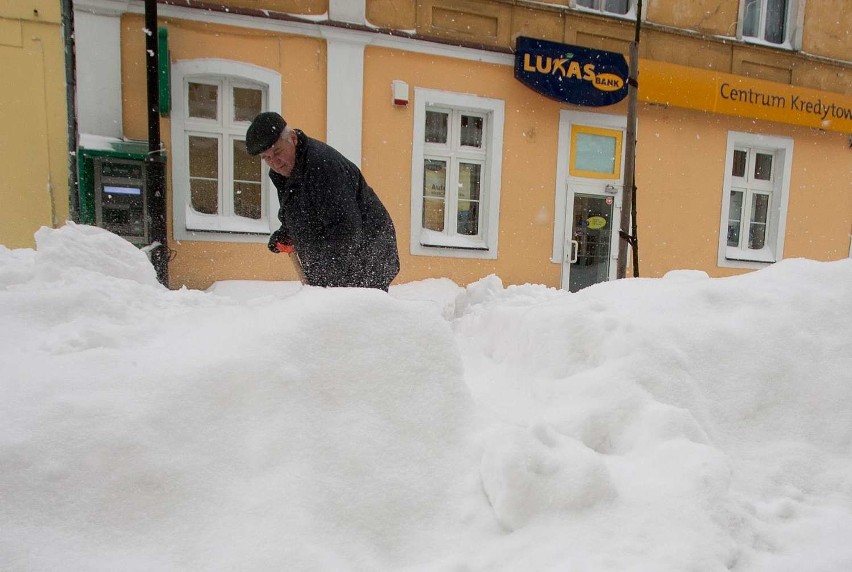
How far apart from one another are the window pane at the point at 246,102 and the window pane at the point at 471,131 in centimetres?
248

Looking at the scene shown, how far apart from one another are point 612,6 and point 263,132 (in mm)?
6433

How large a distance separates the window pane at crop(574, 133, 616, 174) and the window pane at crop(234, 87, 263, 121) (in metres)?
4.01

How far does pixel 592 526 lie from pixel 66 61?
6227 millimetres

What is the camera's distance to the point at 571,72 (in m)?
6.55

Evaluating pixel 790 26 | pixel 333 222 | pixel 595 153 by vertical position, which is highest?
pixel 790 26

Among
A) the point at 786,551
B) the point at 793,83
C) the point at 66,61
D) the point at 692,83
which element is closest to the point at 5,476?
the point at 786,551

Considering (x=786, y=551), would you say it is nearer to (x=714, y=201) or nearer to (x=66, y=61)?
(x=66, y=61)

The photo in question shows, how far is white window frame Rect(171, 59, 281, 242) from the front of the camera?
5.49 m

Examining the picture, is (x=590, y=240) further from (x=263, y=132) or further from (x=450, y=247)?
(x=263, y=132)

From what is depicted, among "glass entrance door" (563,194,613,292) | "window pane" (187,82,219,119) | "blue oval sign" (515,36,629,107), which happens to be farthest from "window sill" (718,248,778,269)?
"window pane" (187,82,219,119)

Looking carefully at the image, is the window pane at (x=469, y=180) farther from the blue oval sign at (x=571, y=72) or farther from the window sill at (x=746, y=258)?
the window sill at (x=746, y=258)

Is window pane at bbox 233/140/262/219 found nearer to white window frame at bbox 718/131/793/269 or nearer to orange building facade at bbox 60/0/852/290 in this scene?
orange building facade at bbox 60/0/852/290

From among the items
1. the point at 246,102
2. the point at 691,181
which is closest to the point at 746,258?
the point at 691,181

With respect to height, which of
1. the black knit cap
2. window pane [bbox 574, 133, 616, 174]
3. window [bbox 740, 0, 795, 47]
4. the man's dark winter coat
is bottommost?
the man's dark winter coat
